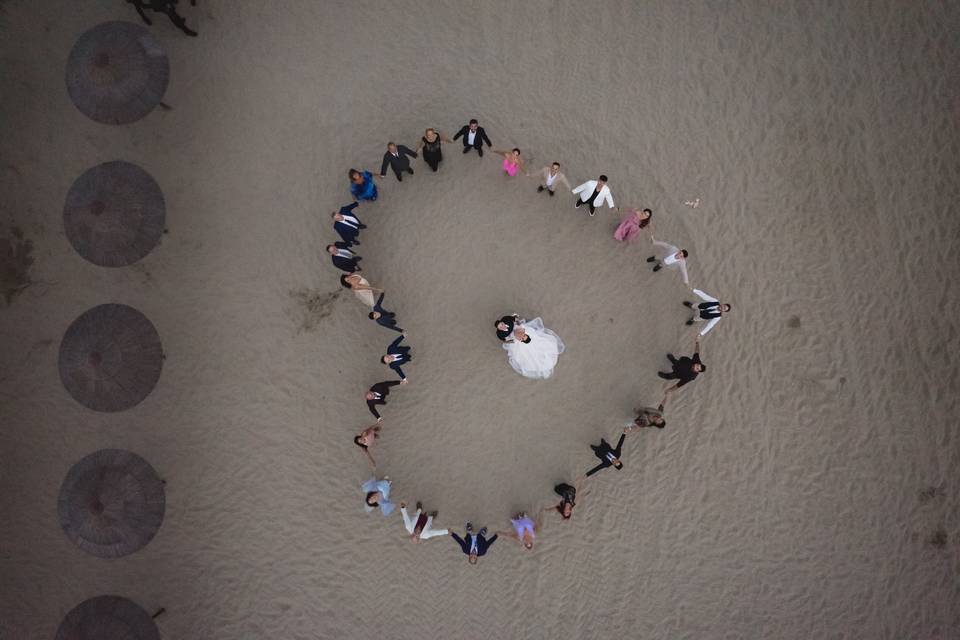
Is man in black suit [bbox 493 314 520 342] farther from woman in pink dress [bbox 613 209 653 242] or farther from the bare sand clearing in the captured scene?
woman in pink dress [bbox 613 209 653 242]

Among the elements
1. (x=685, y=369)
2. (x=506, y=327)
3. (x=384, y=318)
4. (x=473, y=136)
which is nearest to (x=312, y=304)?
(x=384, y=318)

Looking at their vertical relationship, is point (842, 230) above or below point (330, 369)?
above

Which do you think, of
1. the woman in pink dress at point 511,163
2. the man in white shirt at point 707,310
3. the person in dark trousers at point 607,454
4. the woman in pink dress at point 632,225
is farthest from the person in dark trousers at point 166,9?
the person in dark trousers at point 607,454

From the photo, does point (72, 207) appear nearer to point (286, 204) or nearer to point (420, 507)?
point (286, 204)

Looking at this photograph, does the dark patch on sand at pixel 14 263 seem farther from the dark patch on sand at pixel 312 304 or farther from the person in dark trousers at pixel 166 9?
the dark patch on sand at pixel 312 304

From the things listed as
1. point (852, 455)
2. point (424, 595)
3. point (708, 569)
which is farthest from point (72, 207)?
point (852, 455)

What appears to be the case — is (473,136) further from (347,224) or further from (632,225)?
(632,225)

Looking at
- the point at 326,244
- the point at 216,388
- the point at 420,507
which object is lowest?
the point at 420,507

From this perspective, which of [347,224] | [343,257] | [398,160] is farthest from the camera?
[398,160]
